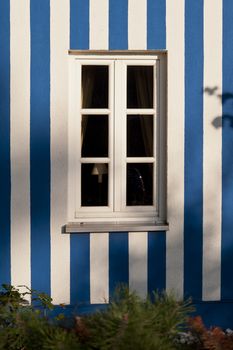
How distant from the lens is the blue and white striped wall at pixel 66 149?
5.09 meters

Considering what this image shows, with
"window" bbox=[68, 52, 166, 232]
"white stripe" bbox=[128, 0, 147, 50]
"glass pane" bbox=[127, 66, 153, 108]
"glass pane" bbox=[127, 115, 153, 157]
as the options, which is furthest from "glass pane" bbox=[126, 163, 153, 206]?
"white stripe" bbox=[128, 0, 147, 50]

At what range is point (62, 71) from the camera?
5094 millimetres

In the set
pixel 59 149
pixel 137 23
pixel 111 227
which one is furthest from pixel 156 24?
pixel 111 227

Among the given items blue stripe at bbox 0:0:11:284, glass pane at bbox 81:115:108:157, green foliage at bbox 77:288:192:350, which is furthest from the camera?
glass pane at bbox 81:115:108:157

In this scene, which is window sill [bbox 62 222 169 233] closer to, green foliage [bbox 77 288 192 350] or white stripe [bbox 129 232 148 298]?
white stripe [bbox 129 232 148 298]

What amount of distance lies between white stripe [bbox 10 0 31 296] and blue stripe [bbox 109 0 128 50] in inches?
23.8

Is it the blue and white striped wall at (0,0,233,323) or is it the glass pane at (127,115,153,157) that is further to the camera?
the glass pane at (127,115,153,157)

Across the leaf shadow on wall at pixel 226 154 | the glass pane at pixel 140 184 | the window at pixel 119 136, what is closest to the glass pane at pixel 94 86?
the window at pixel 119 136

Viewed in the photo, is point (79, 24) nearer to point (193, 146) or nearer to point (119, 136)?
point (119, 136)

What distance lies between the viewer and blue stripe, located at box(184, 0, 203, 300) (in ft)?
17.0

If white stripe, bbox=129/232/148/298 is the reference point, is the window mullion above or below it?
above

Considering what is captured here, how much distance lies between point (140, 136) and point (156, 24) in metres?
0.84

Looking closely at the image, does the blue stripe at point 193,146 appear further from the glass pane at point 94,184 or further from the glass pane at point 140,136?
the glass pane at point 94,184

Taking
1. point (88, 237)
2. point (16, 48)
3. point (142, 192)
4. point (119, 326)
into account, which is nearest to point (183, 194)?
point (142, 192)
